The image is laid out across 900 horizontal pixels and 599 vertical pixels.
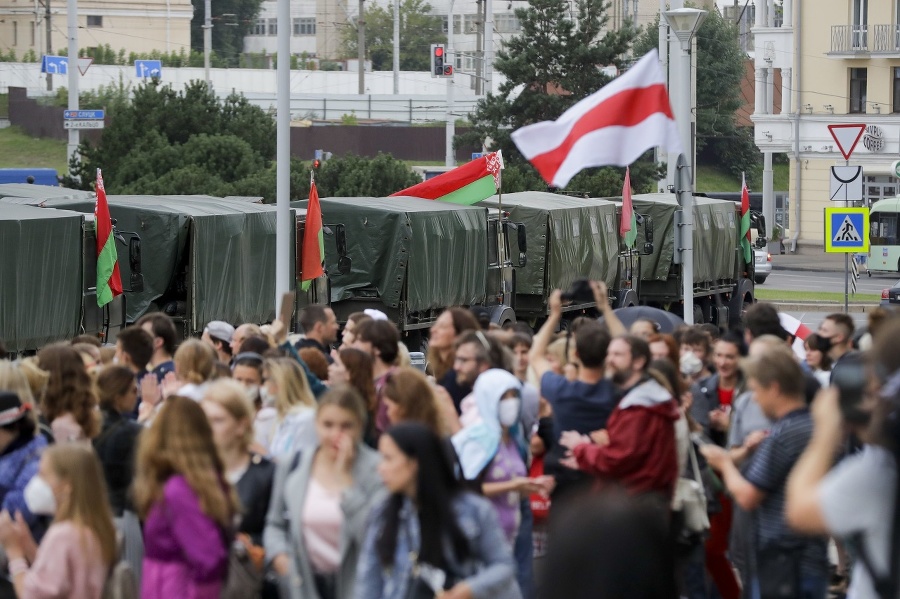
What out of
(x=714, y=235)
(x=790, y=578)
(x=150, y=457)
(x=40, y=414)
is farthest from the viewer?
(x=714, y=235)

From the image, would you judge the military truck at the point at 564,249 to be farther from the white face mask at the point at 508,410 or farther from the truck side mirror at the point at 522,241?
the white face mask at the point at 508,410

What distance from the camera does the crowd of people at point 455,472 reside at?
4469mm

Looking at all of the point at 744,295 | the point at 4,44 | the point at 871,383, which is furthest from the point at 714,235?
the point at 4,44

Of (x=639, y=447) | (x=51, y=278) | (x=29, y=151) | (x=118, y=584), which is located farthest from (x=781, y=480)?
(x=29, y=151)

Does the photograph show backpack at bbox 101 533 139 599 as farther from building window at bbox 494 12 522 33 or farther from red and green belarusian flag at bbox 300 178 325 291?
building window at bbox 494 12 522 33

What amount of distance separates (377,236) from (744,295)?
48.4 ft

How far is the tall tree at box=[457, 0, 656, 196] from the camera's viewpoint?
2060 inches

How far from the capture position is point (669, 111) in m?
13.4

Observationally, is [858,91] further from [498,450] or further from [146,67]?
[498,450]

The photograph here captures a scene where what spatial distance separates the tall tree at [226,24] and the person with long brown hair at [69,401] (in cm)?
9327

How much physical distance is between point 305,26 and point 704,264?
85713 millimetres

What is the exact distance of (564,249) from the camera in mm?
28000

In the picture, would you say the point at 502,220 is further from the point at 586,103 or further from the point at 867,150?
the point at 867,150

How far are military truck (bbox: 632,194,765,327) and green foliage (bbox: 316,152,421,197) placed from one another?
8.73 meters
